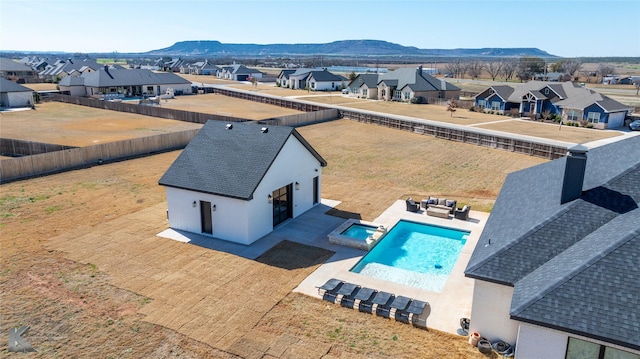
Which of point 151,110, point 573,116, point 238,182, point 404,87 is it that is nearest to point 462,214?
point 238,182

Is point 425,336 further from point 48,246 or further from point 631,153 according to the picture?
point 48,246

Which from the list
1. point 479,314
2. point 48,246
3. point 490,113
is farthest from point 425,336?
point 490,113

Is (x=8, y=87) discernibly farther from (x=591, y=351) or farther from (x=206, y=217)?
(x=591, y=351)

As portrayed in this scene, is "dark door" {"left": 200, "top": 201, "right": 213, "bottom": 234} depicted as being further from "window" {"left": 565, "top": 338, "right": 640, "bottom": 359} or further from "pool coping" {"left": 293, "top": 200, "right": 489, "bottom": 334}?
"window" {"left": 565, "top": 338, "right": 640, "bottom": 359}

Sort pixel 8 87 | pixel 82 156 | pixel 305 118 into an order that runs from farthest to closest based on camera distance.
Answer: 1. pixel 8 87
2. pixel 305 118
3. pixel 82 156

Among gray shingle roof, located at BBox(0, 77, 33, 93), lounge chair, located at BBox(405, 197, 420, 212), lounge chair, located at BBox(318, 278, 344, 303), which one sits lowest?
lounge chair, located at BBox(318, 278, 344, 303)

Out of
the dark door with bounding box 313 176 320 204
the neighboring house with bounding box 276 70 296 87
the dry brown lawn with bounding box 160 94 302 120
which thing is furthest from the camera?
the neighboring house with bounding box 276 70 296 87

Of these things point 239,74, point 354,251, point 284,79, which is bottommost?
point 354,251

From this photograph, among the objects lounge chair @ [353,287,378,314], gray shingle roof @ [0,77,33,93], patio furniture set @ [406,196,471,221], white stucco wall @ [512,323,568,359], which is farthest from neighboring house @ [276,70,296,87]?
white stucco wall @ [512,323,568,359]
